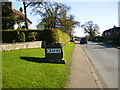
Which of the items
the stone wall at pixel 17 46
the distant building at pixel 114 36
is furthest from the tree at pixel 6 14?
the distant building at pixel 114 36

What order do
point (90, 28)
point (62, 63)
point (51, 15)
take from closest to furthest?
point (62, 63) < point (51, 15) < point (90, 28)

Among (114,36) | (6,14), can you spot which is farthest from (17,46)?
(114,36)

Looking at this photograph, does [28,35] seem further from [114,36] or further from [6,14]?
[114,36]

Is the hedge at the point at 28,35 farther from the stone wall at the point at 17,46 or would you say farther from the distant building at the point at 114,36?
the distant building at the point at 114,36

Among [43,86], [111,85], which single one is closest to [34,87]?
[43,86]

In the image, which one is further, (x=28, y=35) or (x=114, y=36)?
(x=114, y=36)

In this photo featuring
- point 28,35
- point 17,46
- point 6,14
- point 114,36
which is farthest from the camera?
point 114,36

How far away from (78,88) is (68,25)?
41.7 metres

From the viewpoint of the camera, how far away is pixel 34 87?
457 cm

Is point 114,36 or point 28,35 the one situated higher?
point 114,36

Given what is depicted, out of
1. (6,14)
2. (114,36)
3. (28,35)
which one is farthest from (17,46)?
(114,36)

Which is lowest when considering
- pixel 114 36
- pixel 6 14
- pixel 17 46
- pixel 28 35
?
pixel 17 46

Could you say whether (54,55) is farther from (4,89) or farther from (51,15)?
(51,15)

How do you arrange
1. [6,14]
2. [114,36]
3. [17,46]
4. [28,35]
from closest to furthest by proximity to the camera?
1. [17,46]
2. [28,35]
3. [6,14]
4. [114,36]
